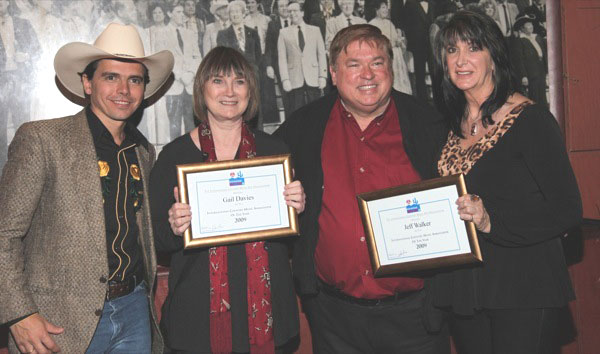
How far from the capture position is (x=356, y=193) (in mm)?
2877

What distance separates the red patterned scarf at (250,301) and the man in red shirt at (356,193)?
285 millimetres

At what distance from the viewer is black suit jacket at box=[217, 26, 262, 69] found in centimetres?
376

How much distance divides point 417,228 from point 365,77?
0.85 metres

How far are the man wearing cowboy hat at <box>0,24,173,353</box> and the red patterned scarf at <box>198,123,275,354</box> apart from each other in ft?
1.33

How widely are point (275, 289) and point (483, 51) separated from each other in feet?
5.17

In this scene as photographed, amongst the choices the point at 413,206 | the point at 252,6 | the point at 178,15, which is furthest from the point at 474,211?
the point at 178,15

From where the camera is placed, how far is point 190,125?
3.77 metres

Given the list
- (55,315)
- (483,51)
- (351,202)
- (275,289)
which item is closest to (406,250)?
(351,202)

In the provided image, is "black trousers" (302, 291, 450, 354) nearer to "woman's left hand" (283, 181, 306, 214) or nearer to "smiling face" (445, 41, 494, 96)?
"woman's left hand" (283, 181, 306, 214)

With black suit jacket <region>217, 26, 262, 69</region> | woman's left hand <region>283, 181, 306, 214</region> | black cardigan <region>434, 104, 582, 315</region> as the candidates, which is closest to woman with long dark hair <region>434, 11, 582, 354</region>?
black cardigan <region>434, 104, 582, 315</region>

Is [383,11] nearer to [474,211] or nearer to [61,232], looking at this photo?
[474,211]

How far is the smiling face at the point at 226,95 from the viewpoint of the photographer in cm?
284

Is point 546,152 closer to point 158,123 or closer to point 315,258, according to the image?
point 315,258

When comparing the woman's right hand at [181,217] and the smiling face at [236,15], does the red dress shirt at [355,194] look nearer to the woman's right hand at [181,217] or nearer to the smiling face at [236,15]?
the woman's right hand at [181,217]
